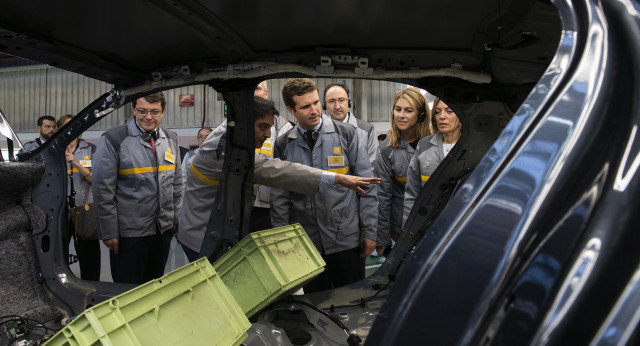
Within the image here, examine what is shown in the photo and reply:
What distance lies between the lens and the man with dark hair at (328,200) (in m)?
3.09

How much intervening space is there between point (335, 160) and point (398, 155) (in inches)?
24.7

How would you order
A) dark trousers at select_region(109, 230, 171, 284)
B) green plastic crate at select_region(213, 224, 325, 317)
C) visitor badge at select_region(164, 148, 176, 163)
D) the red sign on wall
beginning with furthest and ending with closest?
the red sign on wall → visitor badge at select_region(164, 148, 176, 163) → dark trousers at select_region(109, 230, 171, 284) → green plastic crate at select_region(213, 224, 325, 317)

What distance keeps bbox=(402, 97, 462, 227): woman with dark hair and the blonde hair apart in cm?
37

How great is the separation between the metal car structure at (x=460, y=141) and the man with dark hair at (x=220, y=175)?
195mm

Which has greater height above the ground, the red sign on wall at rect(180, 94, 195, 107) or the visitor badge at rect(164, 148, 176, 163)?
the red sign on wall at rect(180, 94, 195, 107)

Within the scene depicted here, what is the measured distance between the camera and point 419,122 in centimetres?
362

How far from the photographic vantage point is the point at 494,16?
2.08 meters

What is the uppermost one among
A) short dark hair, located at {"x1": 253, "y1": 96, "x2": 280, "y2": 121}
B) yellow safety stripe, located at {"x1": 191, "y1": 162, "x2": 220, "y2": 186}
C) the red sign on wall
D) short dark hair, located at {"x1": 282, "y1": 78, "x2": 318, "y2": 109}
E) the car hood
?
the red sign on wall

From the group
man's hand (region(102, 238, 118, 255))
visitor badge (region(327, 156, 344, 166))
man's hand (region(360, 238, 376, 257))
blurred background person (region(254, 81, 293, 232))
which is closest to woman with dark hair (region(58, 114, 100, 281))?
man's hand (region(102, 238, 118, 255))

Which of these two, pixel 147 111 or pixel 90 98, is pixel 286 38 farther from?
pixel 90 98

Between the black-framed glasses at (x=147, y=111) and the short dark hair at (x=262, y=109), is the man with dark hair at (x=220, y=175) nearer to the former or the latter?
the short dark hair at (x=262, y=109)

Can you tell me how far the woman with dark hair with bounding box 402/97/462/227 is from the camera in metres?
3.08

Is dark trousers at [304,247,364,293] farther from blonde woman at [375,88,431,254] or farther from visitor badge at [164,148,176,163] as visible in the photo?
visitor badge at [164,148,176,163]

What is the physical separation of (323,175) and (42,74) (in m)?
13.5
